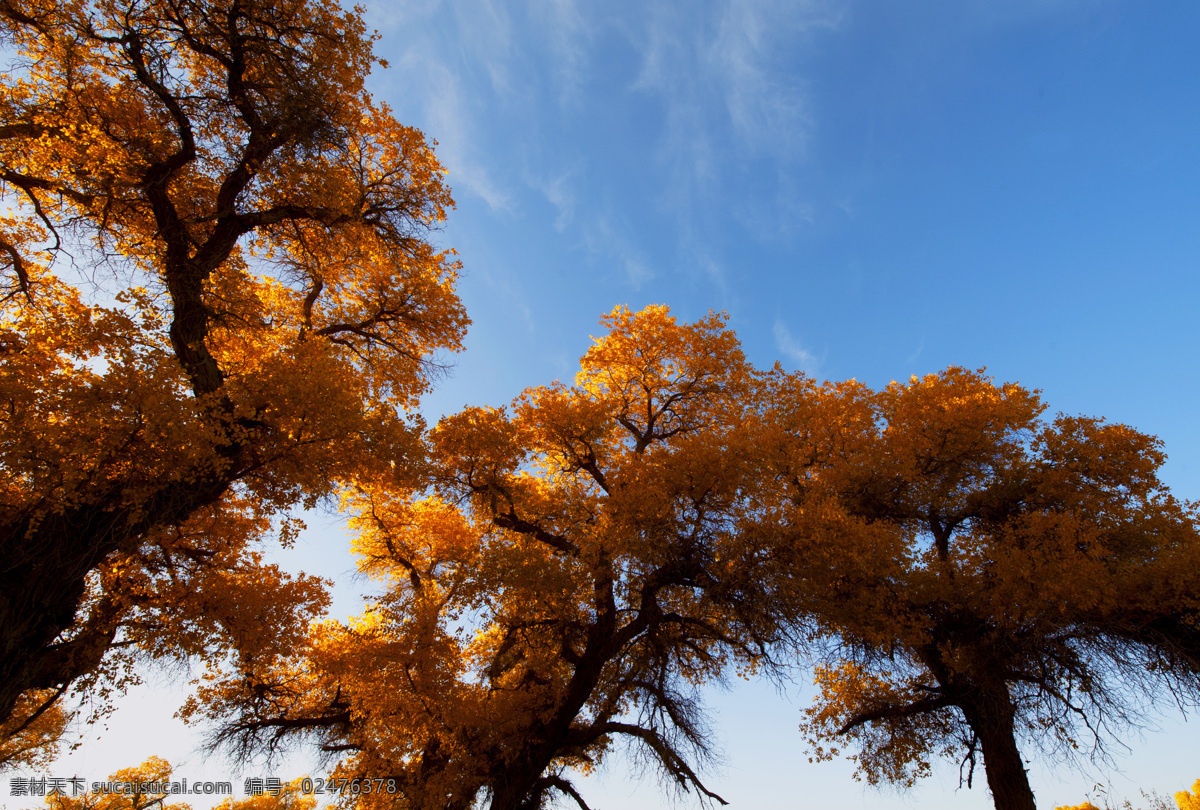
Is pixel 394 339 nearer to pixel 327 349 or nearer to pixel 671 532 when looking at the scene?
pixel 327 349

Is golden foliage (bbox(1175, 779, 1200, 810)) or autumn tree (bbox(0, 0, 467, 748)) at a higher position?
autumn tree (bbox(0, 0, 467, 748))

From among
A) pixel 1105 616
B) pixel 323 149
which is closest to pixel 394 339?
pixel 323 149

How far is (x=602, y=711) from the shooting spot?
12281mm

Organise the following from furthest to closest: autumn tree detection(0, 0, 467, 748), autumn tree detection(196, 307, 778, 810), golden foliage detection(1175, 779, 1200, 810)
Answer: golden foliage detection(1175, 779, 1200, 810) → autumn tree detection(196, 307, 778, 810) → autumn tree detection(0, 0, 467, 748)

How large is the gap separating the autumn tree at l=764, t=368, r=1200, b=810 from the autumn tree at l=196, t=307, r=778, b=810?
1821mm

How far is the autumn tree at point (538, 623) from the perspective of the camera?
434 inches

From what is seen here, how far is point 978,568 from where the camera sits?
12.2 meters

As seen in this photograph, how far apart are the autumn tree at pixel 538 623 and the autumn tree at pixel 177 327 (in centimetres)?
206

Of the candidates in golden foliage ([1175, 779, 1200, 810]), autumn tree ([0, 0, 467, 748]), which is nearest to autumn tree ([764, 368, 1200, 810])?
autumn tree ([0, 0, 467, 748])

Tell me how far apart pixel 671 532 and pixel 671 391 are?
17.3 ft

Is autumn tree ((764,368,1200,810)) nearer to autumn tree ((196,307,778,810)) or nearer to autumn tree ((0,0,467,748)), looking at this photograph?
autumn tree ((196,307,778,810))

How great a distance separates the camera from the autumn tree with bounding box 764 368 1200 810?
10250 mm

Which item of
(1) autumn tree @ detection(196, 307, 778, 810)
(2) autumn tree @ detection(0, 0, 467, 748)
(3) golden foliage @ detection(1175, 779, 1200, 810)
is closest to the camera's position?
(2) autumn tree @ detection(0, 0, 467, 748)

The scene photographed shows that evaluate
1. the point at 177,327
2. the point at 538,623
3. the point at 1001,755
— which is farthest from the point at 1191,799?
the point at 177,327
